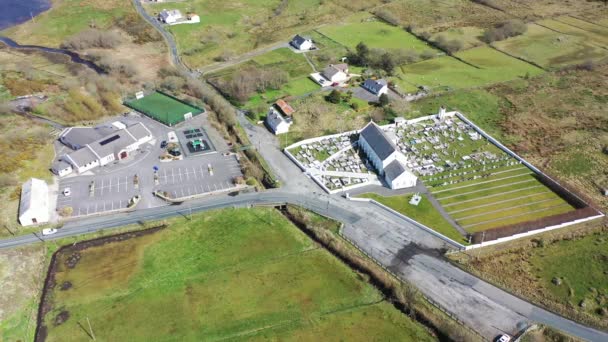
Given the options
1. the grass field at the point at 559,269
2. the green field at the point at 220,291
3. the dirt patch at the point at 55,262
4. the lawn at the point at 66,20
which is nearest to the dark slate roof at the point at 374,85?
the green field at the point at 220,291

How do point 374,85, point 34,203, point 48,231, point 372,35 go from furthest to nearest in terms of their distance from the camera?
1. point 372,35
2. point 374,85
3. point 34,203
4. point 48,231

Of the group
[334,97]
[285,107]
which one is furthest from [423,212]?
[285,107]

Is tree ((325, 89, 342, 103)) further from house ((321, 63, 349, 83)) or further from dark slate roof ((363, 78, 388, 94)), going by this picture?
house ((321, 63, 349, 83))

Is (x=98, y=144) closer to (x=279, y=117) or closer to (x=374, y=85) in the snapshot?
(x=279, y=117)

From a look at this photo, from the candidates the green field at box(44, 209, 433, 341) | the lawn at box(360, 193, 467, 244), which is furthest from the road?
the green field at box(44, 209, 433, 341)

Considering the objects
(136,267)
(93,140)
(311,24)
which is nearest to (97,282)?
(136,267)

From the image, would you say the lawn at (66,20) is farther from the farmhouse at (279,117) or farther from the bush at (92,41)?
the farmhouse at (279,117)
